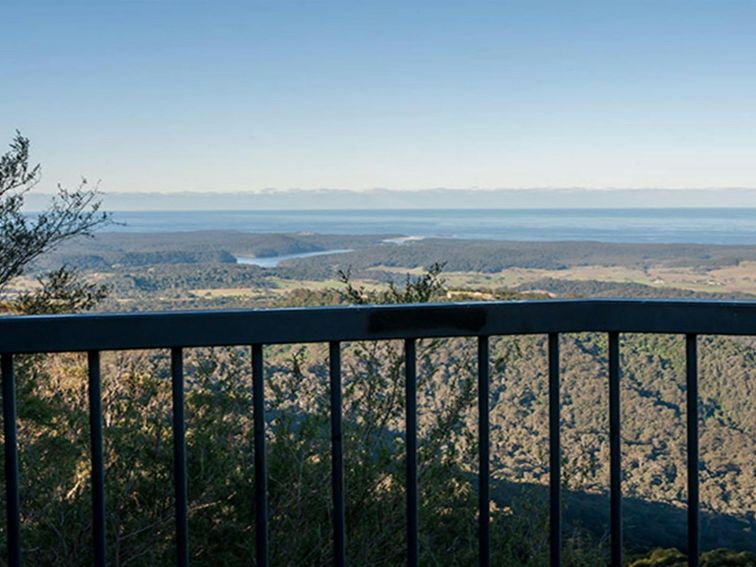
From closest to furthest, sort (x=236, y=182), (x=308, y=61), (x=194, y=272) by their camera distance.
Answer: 1. (x=194, y=272)
2. (x=308, y=61)
3. (x=236, y=182)

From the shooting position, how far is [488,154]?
39.9 meters

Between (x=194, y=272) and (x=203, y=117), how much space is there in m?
23.2

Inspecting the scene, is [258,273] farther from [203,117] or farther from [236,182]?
[236,182]

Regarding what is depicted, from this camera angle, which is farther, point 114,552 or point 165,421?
point 114,552

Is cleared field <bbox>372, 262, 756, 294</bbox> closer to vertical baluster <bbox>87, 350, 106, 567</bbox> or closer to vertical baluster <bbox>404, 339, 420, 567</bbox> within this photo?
vertical baluster <bbox>404, 339, 420, 567</bbox>

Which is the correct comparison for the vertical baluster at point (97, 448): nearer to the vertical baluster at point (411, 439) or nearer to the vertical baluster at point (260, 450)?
the vertical baluster at point (260, 450)

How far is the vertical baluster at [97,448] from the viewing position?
5.24ft

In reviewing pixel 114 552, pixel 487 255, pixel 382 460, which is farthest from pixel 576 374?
pixel 487 255

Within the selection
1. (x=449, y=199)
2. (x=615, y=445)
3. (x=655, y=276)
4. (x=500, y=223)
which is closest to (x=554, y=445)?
(x=615, y=445)

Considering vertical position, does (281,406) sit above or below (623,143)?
below

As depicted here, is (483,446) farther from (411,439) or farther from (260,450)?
(260,450)

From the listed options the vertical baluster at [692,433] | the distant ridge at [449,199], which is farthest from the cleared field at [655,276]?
the distant ridge at [449,199]

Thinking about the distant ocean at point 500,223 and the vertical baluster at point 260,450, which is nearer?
the vertical baluster at point 260,450

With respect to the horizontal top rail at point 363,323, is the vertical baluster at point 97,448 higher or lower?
lower
